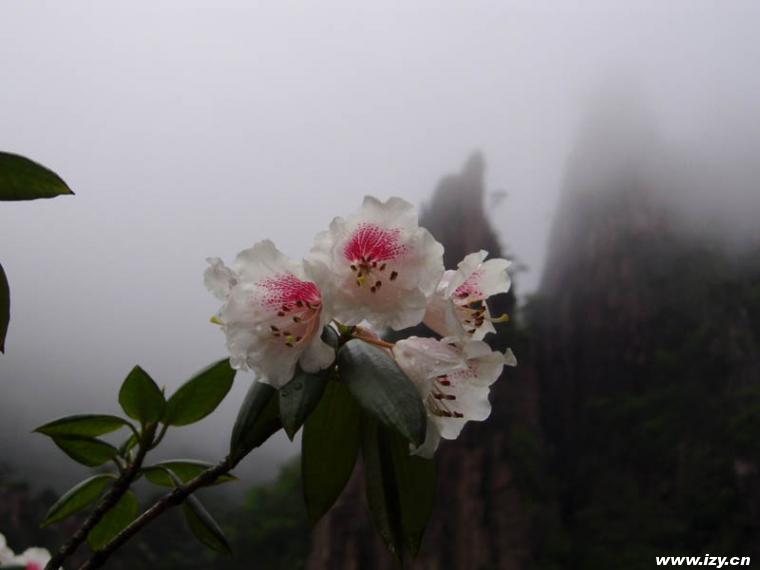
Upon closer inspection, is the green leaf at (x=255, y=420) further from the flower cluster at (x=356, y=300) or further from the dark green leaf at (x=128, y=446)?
the dark green leaf at (x=128, y=446)

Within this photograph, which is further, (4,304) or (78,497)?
(78,497)

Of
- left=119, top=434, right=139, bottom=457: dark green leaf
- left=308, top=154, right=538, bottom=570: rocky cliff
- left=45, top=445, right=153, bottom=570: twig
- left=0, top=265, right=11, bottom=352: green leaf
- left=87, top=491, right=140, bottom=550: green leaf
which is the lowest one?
left=308, top=154, right=538, bottom=570: rocky cliff

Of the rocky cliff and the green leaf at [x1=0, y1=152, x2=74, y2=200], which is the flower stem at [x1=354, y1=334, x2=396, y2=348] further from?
the rocky cliff

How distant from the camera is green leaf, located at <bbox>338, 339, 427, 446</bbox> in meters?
0.27

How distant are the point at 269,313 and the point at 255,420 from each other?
52mm

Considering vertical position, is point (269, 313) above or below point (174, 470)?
above

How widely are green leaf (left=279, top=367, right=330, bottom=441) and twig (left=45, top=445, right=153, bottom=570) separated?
0.36ft

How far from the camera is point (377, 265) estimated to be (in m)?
0.33

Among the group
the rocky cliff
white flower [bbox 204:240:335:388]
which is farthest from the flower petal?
the rocky cliff

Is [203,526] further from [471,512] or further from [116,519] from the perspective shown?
[471,512]

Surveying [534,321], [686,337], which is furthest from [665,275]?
[534,321]

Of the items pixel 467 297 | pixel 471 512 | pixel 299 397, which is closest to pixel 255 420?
pixel 299 397

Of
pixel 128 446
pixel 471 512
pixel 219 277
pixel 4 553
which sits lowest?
pixel 471 512

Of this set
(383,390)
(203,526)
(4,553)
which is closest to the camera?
(383,390)
